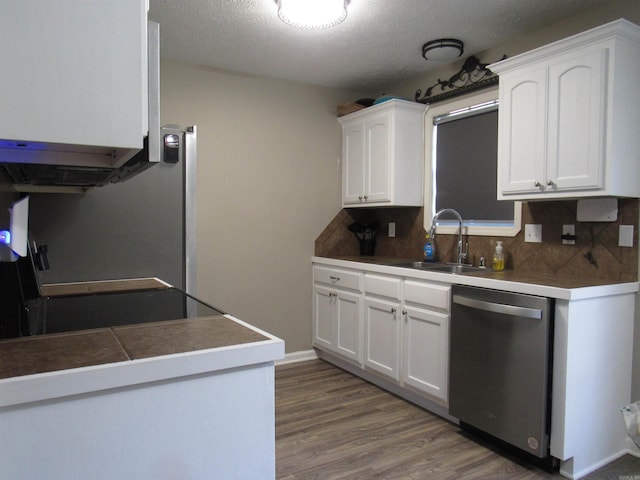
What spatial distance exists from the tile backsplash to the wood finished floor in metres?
1.00

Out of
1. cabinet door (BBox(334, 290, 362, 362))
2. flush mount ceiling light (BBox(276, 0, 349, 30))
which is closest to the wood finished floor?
cabinet door (BBox(334, 290, 362, 362))

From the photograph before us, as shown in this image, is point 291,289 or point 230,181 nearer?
point 230,181

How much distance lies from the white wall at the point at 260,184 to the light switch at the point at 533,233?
69.4 inches

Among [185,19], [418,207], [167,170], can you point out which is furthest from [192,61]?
[418,207]

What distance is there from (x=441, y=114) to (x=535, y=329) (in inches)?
75.9

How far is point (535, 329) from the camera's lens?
2.11 meters

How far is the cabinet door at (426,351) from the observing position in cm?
266

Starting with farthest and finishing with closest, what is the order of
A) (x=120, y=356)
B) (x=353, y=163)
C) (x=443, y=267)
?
(x=353, y=163)
(x=443, y=267)
(x=120, y=356)

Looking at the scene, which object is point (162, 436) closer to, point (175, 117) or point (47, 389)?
point (47, 389)

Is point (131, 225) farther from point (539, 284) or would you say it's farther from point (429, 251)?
point (429, 251)

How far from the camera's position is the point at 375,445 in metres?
2.45

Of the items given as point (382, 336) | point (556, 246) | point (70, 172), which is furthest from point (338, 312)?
point (70, 172)

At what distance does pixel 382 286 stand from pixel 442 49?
163cm

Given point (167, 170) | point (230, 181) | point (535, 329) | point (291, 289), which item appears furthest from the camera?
point (291, 289)
